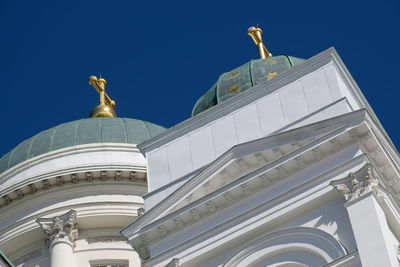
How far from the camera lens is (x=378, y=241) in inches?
886

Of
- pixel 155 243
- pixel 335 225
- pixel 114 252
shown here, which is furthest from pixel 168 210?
pixel 114 252

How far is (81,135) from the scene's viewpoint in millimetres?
38812

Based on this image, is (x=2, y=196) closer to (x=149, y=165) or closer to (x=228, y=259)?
(x=149, y=165)

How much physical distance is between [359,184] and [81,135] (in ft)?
54.6

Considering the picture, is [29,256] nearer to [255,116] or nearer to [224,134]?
[224,134]

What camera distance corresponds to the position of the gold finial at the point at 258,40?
113ft

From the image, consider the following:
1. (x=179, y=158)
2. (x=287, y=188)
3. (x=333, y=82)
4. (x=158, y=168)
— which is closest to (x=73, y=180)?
(x=158, y=168)

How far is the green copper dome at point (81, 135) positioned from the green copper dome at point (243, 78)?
292 inches

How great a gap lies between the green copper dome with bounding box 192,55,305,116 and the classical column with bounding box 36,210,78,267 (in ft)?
23.1

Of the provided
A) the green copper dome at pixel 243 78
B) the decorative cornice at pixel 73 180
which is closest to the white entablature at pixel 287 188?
the green copper dome at pixel 243 78

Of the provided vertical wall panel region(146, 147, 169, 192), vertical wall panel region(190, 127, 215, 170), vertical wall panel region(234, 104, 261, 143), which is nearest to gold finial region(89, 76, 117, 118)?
vertical wall panel region(146, 147, 169, 192)

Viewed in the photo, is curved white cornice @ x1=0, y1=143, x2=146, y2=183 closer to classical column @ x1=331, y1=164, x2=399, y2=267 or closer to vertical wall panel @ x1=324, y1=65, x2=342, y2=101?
vertical wall panel @ x1=324, y1=65, x2=342, y2=101

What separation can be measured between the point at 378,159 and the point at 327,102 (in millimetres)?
2178

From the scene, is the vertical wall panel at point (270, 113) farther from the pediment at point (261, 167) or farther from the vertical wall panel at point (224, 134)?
the pediment at point (261, 167)
